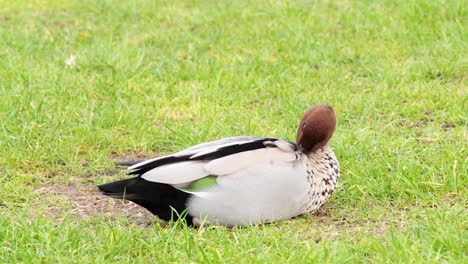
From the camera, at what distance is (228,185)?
396cm

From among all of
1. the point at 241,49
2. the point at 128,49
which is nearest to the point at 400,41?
the point at 241,49

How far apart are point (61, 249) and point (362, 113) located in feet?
8.40

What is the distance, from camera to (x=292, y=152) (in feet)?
13.6

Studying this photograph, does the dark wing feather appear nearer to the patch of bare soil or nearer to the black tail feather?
the black tail feather

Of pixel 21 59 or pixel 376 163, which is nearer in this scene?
pixel 376 163

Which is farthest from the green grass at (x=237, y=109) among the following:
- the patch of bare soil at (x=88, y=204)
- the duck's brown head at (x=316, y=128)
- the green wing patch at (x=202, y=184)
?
the duck's brown head at (x=316, y=128)

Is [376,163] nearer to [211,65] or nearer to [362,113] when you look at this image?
[362,113]

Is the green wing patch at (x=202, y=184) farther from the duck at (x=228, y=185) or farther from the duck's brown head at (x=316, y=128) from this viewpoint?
the duck's brown head at (x=316, y=128)

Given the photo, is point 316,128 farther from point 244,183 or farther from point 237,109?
point 237,109

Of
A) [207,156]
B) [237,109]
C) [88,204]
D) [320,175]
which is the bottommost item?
[88,204]

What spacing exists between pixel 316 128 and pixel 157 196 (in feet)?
2.67

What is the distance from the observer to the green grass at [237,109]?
3.75 metres

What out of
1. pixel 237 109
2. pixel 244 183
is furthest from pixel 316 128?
pixel 237 109

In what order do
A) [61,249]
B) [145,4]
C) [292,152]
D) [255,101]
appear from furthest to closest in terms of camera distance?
1. [145,4]
2. [255,101]
3. [292,152]
4. [61,249]
